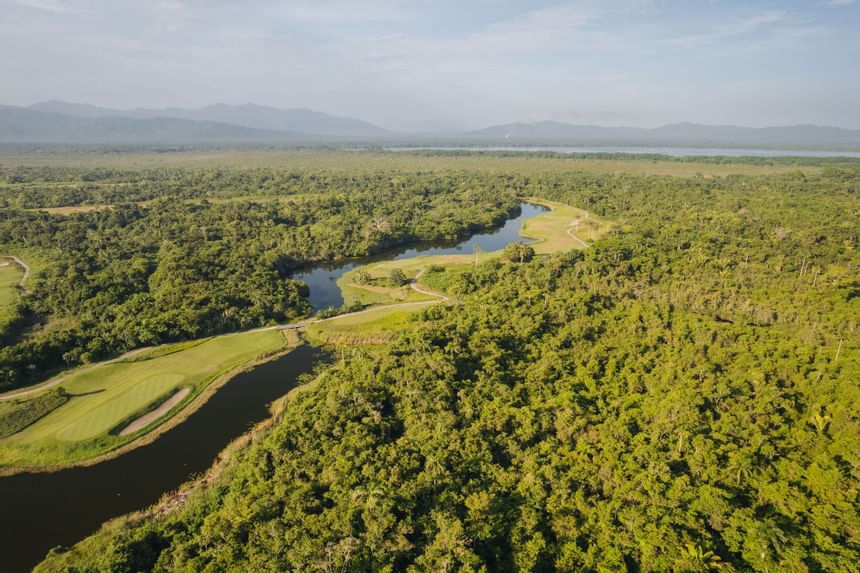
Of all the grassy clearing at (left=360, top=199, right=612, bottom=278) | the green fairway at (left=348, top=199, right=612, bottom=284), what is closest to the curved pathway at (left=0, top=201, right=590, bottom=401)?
the green fairway at (left=348, top=199, right=612, bottom=284)

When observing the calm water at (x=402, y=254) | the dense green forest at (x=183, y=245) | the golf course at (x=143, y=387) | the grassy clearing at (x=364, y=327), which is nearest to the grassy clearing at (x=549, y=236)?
the calm water at (x=402, y=254)

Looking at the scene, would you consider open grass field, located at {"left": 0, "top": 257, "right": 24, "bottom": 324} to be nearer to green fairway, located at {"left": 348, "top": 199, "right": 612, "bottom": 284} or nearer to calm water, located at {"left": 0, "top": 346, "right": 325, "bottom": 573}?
calm water, located at {"left": 0, "top": 346, "right": 325, "bottom": 573}

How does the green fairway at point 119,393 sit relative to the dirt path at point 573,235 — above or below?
below

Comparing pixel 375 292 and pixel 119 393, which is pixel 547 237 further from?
pixel 119 393

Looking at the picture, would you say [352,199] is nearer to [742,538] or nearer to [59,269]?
[59,269]

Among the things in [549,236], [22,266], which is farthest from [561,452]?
[22,266]

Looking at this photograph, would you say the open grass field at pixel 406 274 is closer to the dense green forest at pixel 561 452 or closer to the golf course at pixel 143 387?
the golf course at pixel 143 387
